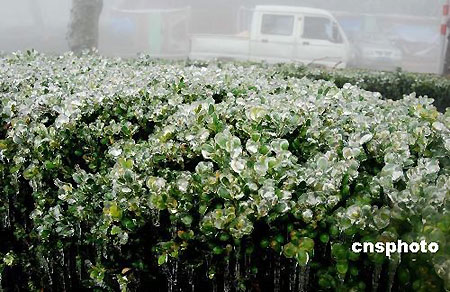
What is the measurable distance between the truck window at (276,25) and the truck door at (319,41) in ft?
1.04

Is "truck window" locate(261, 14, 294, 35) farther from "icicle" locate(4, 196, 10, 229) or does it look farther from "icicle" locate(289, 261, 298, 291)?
"icicle" locate(289, 261, 298, 291)

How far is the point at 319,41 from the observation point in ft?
52.0

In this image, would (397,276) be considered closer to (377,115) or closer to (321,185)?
(321,185)

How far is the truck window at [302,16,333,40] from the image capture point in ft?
52.7

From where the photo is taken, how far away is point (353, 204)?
1.74 metres

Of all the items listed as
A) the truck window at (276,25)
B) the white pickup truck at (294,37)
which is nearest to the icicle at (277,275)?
the white pickup truck at (294,37)

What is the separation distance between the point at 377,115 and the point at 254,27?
1385 centimetres

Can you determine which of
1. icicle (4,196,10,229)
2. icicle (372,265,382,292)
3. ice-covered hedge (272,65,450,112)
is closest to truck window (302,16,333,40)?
ice-covered hedge (272,65,450,112)

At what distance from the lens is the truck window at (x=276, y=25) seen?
52.2ft

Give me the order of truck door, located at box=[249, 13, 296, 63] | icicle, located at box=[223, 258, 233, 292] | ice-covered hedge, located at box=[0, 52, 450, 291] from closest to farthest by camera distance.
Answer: ice-covered hedge, located at box=[0, 52, 450, 291], icicle, located at box=[223, 258, 233, 292], truck door, located at box=[249, 13, 296, 63]

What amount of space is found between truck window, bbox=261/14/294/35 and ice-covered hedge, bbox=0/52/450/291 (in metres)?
13.2

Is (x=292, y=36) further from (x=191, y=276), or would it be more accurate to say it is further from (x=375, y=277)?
(x=375, y=277)

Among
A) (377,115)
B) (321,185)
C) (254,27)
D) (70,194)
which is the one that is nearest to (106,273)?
(70,194)

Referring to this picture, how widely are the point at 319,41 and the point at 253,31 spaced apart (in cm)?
186
